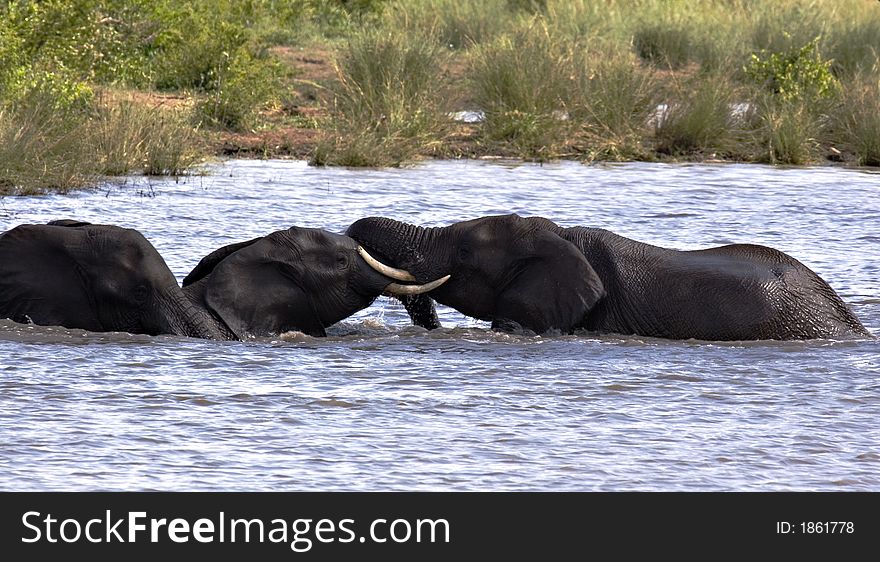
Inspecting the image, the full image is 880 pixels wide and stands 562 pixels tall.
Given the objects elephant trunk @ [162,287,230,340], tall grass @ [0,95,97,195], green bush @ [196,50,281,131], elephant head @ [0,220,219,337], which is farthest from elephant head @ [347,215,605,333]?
green bush @ [196,50,281,131]

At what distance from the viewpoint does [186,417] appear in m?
8.50

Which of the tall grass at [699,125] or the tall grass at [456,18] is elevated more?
the tall grass at [456,18]

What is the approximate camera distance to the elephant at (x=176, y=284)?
33.2ft

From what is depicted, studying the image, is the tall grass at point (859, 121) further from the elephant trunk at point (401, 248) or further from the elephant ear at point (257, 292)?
the elephant ear at point (257, 292)

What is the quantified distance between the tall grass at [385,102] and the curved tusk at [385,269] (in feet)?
30.4

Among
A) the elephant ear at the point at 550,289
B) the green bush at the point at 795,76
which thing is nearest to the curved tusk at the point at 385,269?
the elephant ear at the point at 550,289

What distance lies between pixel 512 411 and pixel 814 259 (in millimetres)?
5580

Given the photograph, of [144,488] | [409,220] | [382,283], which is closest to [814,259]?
[409,220]

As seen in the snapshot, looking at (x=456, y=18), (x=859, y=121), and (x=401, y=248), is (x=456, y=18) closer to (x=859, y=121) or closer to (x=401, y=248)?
(x=859, y=121)

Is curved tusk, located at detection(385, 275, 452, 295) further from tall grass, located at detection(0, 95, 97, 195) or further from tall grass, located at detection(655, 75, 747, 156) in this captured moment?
tall grass, located at detection(655, 75, 747, 156)

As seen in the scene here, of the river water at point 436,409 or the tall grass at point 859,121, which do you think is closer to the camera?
the river water at point 436,409

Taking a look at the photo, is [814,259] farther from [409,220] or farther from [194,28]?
[194,28]

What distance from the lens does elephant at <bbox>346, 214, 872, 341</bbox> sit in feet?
34.4

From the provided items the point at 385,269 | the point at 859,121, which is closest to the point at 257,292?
the point at 385,269
